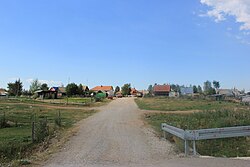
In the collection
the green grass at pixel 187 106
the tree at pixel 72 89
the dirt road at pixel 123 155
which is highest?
the tree at pixel 72 89

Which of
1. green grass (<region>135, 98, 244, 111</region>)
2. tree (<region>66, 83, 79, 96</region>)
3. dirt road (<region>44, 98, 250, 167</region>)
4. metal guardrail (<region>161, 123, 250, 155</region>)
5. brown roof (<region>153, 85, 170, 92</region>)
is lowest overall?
dirt road (<region>44, 98, 250, 167</region>)

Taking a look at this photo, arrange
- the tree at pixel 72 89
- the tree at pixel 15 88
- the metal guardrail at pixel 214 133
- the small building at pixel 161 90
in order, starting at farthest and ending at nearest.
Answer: the small building at pixel 161 90
the tree at pixel 15 88
the tree at pixel 72 89
the metal guardrail at pixel 214 133

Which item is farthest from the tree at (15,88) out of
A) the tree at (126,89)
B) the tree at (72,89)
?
the tree at (126,89)

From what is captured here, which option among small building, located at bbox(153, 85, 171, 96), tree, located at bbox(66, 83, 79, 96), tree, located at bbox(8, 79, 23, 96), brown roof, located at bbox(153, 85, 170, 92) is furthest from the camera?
brown roof, located at bbox(153, 85, 170, 92)

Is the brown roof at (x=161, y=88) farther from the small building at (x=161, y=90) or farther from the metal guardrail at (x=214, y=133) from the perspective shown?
the metal guardrail at (x=214, y=133)

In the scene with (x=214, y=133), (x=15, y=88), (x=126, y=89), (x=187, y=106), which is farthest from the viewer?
(x=126, y=89)

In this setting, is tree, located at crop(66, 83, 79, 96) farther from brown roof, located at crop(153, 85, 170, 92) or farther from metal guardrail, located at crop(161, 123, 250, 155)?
metal guardrail, located at crop(161, 123, 250, 155)

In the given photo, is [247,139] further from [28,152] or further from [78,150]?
[28,152]

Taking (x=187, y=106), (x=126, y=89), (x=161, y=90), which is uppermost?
(x=126, y=89)

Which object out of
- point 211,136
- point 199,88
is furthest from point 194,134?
point 199,88

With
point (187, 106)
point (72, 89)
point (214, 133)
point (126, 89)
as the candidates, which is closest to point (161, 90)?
point (126, 89)

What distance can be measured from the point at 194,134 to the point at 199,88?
186m

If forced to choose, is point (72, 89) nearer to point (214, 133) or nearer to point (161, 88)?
point (161, 88)

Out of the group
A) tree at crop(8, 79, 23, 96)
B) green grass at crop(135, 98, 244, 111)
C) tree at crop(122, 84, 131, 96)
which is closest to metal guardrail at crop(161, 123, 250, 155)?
green grass at crop(135, 98, 244, 111)
